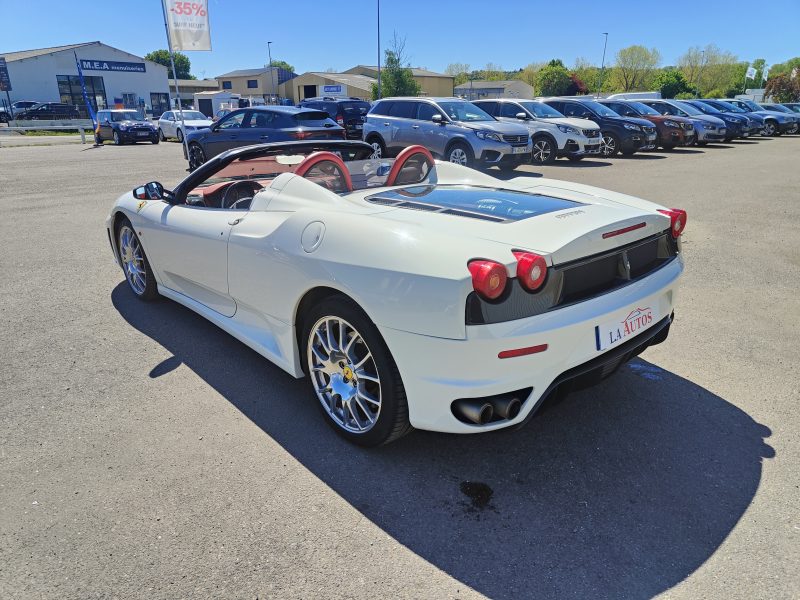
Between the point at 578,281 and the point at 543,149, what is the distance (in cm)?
1369

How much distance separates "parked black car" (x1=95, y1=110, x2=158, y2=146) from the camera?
82.7ft

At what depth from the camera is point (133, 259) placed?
15.8ft

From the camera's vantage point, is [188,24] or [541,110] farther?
[541,110]

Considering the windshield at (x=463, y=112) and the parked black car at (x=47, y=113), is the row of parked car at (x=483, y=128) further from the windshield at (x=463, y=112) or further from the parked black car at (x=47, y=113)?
the parked black car at (x=47, y=113)

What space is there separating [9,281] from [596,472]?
568 centimetres

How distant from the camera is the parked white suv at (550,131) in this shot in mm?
15000

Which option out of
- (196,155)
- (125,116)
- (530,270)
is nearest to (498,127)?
(196,155)

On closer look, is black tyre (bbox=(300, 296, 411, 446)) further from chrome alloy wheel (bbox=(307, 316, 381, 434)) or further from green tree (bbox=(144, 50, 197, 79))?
green tree (bbox=(144, 50, 197, 79))

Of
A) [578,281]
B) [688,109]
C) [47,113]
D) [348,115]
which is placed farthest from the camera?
[47,113]

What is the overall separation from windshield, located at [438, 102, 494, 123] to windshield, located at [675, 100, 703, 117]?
11469 millimetres

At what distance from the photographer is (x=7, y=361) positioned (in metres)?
3.82

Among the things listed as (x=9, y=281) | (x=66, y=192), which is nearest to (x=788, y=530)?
(x=9, y=281)

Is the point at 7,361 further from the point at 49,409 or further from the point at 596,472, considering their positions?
the point at 596,472

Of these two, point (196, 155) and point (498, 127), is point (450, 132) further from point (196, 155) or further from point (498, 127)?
point (196, 155)
